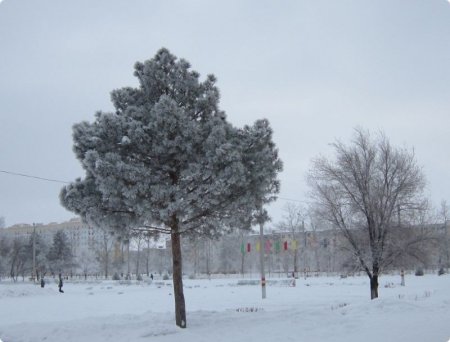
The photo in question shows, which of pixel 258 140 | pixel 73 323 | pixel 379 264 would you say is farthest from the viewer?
pixel 379 264

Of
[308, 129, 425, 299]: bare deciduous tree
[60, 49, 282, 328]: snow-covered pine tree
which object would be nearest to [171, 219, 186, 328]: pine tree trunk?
[60, 49, 282, 328]: snow-covered pine tree

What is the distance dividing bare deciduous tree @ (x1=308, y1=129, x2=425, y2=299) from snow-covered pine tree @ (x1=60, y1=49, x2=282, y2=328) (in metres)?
6.93

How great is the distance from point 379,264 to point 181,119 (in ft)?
38.7

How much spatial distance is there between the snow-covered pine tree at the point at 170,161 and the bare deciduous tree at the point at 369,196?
22.7ft

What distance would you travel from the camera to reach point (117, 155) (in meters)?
12.3

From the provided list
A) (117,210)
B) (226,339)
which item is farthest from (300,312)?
(117,210)

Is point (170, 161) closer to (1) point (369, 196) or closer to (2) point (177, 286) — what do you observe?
(2) point (177, 286)

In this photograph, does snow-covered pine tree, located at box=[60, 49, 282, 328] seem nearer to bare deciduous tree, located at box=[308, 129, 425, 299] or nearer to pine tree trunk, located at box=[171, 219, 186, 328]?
pine tree trunk, located at box=[171, 219, 186, 328]

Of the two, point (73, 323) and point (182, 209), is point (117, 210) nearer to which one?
point (182, 209)

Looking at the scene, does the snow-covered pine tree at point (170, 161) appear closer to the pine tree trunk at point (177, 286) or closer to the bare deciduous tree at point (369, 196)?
the pine tree trunk at point (177, 286)

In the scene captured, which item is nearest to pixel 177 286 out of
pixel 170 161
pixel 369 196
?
pixel 170 161

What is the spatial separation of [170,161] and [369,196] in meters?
10.1

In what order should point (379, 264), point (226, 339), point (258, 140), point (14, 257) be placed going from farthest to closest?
1. point (14, 257)
2. point (379, 264)
3. point (258, 140)
4. point (226, 339)

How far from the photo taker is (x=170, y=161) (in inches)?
523
